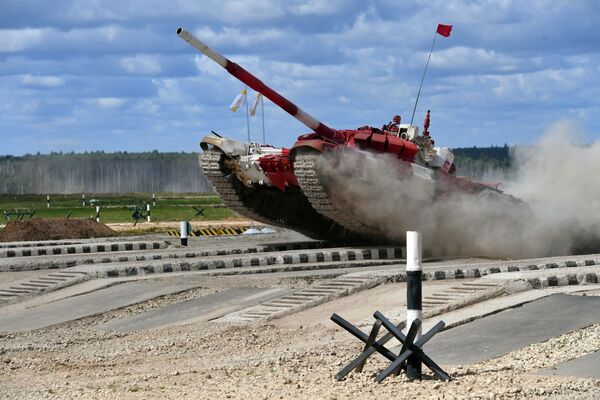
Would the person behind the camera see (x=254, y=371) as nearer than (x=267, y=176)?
Yes

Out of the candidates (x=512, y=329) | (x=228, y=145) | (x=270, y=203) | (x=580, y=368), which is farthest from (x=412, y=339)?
(x=270, y=203)

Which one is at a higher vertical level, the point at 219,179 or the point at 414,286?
the point at 219,179

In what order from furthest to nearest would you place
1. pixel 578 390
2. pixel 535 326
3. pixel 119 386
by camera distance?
pixel 535 326
pixel 119 386
pixel 578 390

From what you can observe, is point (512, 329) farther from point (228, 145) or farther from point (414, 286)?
point (228, 145)

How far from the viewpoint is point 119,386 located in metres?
10.8

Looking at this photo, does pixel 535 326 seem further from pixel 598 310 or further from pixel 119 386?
pixel 119 386

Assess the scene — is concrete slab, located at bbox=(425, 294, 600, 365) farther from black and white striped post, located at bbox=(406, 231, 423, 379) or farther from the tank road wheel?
the tank road wheel

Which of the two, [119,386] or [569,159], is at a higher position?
[569,159]

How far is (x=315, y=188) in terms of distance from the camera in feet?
86.8

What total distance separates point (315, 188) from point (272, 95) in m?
2.63

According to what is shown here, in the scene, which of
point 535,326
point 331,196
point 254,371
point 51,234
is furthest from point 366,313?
point 51,234

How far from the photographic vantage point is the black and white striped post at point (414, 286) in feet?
34.9

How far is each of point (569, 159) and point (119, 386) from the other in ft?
76.4

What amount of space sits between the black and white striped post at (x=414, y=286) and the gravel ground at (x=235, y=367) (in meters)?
0.16
